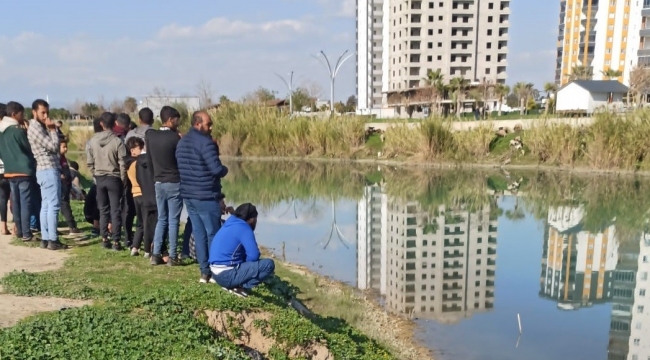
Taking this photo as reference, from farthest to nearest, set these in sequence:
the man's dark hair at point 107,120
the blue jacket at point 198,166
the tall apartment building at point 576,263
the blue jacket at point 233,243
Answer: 1. the tall apartment building at point 576,263
2. the man's dark hair at point 107,120
3. the blue jacket at point 198,166
4. the blue jacket at point 233,243

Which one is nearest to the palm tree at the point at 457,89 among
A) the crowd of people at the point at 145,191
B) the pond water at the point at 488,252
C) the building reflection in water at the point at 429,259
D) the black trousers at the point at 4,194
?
the pond water at the point at 488,252

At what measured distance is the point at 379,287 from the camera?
789 cm

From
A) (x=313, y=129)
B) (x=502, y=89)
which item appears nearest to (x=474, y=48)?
(x=502, y=89)

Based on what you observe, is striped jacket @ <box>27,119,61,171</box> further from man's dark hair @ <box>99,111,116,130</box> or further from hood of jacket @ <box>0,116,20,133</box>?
man's dark hair @ <box>99,111,116,130</box>

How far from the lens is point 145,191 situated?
5.72 meters

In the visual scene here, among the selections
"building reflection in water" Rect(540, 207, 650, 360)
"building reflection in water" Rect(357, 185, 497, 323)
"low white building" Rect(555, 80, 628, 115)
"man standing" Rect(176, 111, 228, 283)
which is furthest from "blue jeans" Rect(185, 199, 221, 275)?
"low white building" Rect(555, 80, 628, 115)

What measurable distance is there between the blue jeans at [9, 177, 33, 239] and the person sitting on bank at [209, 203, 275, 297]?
3.09 m

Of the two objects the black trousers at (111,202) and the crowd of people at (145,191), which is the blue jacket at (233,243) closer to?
the crowd of people at (145,191)

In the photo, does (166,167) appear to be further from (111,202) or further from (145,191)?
(111,202)

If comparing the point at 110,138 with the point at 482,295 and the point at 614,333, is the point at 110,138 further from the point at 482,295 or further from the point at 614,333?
the point at 614,333

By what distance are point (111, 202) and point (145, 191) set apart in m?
0.66

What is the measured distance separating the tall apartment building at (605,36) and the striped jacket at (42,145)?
173 feet

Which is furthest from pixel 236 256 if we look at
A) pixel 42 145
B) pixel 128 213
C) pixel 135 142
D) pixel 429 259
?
pixel 429 259

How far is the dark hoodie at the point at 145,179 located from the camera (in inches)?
218
